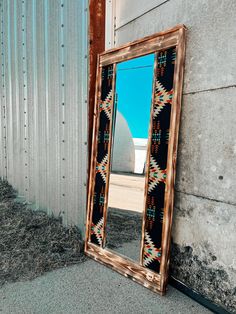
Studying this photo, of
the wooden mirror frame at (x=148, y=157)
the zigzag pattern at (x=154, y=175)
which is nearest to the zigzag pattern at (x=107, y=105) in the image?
the wooden mirror frame at (x=148, y=157)

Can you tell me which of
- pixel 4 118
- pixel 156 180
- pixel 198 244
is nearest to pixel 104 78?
pixel 156 180

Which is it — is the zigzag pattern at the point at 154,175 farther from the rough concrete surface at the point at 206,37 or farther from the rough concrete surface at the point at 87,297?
the rough concrete surface at the point at 87,297

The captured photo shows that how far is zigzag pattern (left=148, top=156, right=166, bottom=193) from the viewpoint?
182 cm

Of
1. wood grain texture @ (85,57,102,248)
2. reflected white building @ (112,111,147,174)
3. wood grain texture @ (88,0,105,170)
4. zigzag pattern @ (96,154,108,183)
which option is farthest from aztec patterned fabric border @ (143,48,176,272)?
wood grain texture @ (88,0,105,170)

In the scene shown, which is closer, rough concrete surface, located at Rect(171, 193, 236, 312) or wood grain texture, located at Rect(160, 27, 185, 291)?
rough concrete surface, located at Rect(171, 193, 236, 312)

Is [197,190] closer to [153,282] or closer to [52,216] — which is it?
[153,282]

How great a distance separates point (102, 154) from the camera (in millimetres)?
2281

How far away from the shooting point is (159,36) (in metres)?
1.82

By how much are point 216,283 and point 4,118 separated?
3.44 m

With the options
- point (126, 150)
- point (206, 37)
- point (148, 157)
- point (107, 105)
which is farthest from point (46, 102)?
point (206, 37)

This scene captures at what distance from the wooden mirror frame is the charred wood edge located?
0.13 metres

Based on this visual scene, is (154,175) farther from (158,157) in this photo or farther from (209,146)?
(209,146)

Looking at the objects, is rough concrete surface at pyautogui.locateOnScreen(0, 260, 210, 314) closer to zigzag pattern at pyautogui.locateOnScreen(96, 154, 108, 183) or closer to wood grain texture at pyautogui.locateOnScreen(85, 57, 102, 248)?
wood grain texture at pyautogui.locateOnScreen(85, 57, 102, 248)

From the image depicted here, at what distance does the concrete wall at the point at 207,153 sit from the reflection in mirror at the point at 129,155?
10.4 inches
